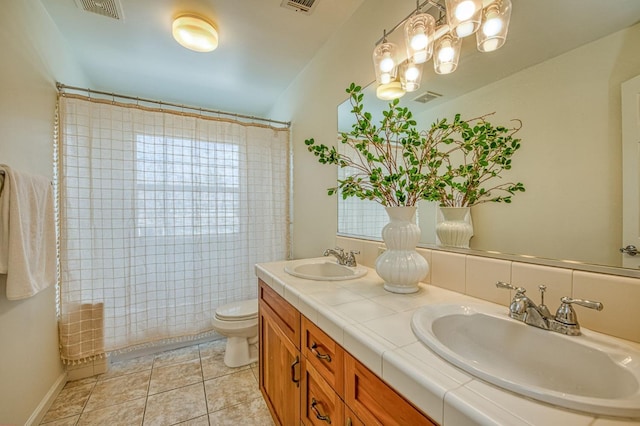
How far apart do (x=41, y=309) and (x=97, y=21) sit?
6.01 feet

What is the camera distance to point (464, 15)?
3.02ft

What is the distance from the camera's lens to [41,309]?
4.85 feet

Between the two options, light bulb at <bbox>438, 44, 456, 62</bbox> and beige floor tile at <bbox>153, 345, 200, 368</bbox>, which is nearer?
light bulb at <bbox>438, 44, 456, 62</bbox>

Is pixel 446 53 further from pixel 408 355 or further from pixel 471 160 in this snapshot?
pixel 408 355

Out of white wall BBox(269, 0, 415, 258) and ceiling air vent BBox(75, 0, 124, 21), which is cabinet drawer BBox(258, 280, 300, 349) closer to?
white wall BBox(269, 0, 415, 258)

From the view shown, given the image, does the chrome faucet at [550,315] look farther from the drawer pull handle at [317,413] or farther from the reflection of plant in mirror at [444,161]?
the drawer pull handle at [317,413]

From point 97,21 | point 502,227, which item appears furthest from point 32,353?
point 502,227

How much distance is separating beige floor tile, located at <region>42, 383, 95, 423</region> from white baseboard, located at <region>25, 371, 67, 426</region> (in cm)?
3

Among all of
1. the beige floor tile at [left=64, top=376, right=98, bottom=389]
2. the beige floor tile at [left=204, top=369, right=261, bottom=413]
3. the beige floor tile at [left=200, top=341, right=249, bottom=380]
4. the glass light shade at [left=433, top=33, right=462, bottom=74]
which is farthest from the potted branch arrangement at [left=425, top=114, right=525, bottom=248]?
the beige floor tile at [left=64, top=376, right=98, bottom=389]

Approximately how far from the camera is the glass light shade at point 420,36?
1.08 meters

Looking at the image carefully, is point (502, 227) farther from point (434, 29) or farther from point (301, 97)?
point (301, 97)

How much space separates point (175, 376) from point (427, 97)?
7.80 feet

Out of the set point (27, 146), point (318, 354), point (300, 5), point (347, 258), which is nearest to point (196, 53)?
point (300, 5)

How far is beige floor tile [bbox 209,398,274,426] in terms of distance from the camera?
1.39 metres
